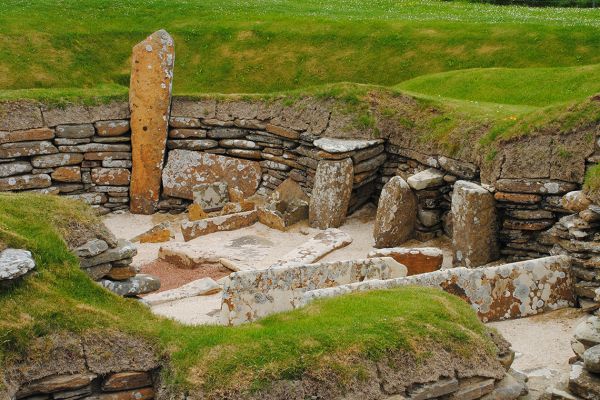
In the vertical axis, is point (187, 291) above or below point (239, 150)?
below

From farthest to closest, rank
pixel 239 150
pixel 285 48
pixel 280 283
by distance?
pixel 285 48 < pixel 239 150 < pixel 280 283

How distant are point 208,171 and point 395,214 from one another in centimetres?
536

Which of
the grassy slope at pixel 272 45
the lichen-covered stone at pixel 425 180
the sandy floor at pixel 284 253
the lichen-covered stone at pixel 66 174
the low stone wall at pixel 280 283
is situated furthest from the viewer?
the grassy slope at pixel 272 45

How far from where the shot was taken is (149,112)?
61.6ft

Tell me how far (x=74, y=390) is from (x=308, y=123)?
1112 cm

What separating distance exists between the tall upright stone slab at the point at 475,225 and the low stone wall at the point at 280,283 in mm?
3056

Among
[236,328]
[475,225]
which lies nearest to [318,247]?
[475,225]

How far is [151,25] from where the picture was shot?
81.8 feet

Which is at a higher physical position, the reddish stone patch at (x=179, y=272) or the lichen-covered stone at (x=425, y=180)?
the lichen-covered stone at (x=425, y=180)

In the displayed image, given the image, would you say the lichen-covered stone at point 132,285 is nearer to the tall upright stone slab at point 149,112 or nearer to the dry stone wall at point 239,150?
the dry stone wall at point 239,150

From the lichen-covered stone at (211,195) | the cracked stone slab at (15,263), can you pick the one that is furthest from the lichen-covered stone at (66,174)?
the cracked stone slab at (15,263)

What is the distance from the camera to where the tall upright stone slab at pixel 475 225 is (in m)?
13.9

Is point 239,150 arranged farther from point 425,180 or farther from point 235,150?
point 425,180

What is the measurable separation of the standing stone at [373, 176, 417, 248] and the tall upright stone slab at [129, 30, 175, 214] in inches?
227
